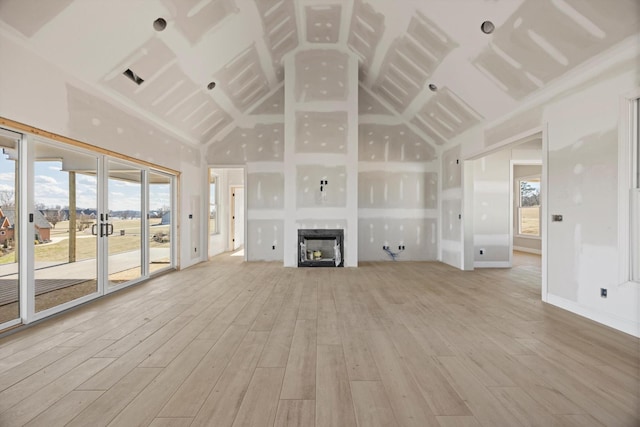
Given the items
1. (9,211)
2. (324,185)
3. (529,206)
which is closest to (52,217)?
(9,211)

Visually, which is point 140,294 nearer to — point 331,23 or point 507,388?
point 507,388

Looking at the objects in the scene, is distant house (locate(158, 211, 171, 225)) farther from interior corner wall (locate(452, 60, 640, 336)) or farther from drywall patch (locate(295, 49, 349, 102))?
interior corner wall (locate(452, 60, 640, 336))

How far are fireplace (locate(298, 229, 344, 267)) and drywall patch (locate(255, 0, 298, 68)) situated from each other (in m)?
3.61

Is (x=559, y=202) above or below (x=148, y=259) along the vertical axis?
above

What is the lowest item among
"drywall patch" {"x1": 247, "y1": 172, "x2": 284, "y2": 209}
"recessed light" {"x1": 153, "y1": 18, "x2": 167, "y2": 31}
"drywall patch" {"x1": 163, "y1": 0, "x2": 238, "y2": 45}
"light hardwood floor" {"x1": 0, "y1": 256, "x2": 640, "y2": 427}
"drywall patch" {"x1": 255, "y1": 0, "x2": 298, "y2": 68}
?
"light hardwood floor" {"x1": 0, "y1": 256, "x2": 640, "y2": 427}

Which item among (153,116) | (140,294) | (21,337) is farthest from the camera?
(153,116)

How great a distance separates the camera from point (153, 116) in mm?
4422

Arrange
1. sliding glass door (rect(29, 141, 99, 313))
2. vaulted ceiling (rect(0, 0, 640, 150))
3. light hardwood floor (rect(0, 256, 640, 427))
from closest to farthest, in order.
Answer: light hardwood floor (rect(0, 256, 640, 427))
vaulted ceiling (rect(0, 0, 640, 150))
sliding glass door (rect(29, 141, 99, 313))

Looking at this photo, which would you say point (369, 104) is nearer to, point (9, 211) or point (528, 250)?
point (528, 250)

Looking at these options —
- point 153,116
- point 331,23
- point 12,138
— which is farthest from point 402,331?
point 331,23

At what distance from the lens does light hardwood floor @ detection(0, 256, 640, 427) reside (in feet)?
4.94

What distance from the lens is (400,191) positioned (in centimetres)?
664

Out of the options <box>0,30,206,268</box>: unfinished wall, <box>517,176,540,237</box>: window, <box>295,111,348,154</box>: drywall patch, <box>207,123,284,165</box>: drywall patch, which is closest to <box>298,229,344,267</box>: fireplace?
<box>295,111,348,154</box>: drywall patch

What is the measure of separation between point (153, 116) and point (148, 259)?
2357 millimetres
